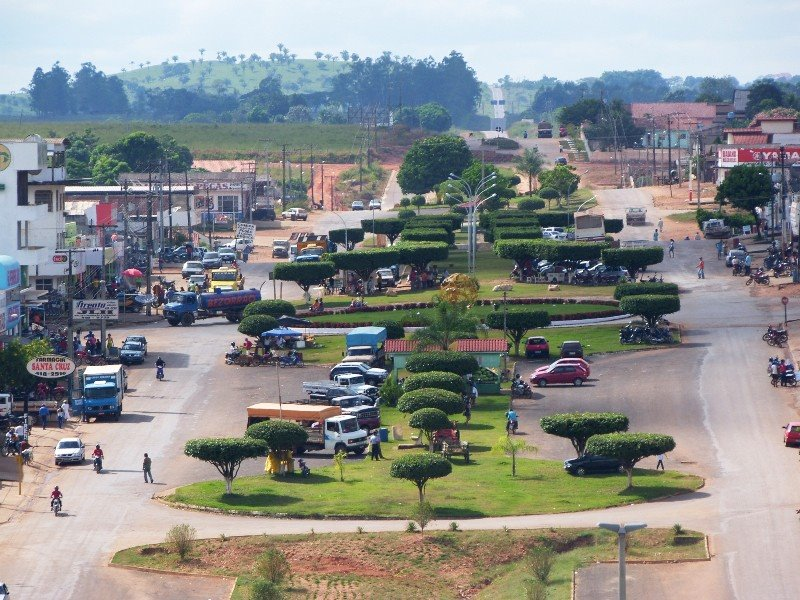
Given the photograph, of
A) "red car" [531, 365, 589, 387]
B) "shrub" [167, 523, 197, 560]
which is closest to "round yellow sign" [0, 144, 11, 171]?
"red car" [531, 365, 589, 387]

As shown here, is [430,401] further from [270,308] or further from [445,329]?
[270,308]

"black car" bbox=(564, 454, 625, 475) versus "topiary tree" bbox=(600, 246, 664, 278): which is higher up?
"topiary tree" bbox=(600, 246, 664, 278)

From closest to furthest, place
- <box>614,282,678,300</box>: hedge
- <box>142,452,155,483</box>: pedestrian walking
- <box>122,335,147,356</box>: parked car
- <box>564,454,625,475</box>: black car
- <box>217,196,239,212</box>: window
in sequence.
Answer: <box>564,454,625,475</box>: black car
<box>142,452,155,483</box>: pedestrian walking
<box>122,335,147,356</box>: parked car
<box>614,282,678,300</box>: hedge
<box>217,196,239,212</box>: window

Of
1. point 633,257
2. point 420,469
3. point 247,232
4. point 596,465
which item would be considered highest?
point 633,257

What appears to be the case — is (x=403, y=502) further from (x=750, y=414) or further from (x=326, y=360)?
(x=326, y=360)

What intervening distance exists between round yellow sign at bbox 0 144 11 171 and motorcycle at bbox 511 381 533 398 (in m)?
46.8

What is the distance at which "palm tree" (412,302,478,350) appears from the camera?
9031cm

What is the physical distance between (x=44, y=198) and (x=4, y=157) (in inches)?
196

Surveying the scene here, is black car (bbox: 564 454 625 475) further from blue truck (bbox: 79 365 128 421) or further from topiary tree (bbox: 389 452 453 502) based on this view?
blue truck (bbox: 79 365 128 421)

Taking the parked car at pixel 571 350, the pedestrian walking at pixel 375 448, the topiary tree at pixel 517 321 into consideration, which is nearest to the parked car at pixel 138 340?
the topiary tree at pixel 517 321

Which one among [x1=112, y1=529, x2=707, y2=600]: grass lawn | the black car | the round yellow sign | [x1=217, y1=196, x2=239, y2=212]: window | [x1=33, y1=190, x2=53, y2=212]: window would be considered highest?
the round yellow sign

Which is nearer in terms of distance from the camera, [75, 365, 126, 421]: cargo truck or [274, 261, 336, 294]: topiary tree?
[75, 365, 126, 421]: cargo truck

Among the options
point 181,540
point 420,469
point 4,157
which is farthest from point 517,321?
point 181,540

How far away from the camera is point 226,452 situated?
64.2 meters
